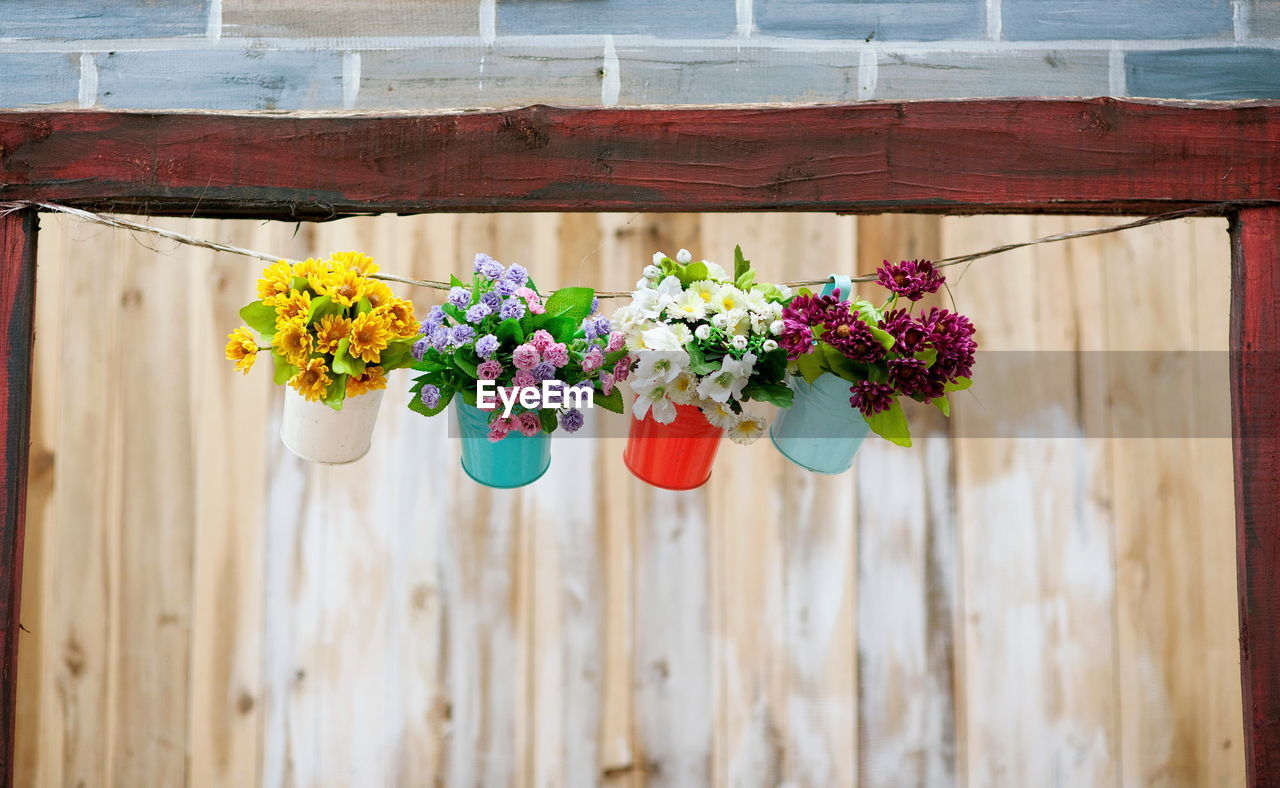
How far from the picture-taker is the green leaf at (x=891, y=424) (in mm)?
1118

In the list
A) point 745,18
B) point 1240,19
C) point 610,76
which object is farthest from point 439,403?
point 1240,19

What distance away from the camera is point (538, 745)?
5.19 feet

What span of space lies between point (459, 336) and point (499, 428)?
0.11 meters

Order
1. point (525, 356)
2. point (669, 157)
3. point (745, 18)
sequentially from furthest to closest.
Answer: point (745, 18) < point (669, 157) < point (525, 356)

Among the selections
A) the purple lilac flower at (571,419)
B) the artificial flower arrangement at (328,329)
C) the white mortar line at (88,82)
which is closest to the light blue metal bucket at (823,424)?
the purple lilac flower at (571,419)

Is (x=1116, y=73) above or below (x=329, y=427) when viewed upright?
above

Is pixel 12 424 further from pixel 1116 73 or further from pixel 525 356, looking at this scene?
pixel 1116 73

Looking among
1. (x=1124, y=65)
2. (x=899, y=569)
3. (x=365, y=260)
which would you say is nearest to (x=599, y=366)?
(x=365, y=260)

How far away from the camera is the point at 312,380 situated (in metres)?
1.10

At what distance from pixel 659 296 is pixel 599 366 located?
4.5 inches

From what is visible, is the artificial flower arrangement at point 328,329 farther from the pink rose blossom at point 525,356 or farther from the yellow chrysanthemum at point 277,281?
the pink rose blossom at point 525,356

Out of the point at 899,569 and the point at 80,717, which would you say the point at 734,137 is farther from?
the point at 80,717

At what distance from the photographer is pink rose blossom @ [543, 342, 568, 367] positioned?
3.56 ft

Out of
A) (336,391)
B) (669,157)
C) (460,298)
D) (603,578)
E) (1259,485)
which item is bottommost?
(603,578)
